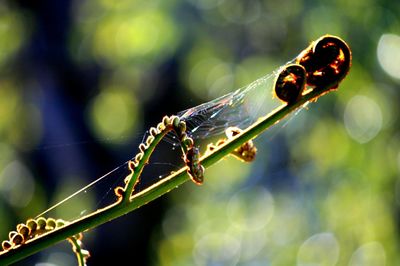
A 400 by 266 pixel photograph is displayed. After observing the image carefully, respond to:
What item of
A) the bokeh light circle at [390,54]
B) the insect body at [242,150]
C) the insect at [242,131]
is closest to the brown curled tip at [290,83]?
Answer: the insect at [242,131]

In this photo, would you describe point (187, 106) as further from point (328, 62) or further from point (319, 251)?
point (328, 62)

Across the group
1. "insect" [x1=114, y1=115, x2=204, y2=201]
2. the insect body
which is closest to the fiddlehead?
"insect" [x1=114, y1=115, x2=204, y2=201]

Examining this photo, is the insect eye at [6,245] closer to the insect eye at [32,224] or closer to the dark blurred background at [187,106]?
the insect eye at [32,224]

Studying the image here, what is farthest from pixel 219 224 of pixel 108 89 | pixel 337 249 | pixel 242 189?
pixel 337 249

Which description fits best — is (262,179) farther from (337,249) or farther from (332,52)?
(332,52)

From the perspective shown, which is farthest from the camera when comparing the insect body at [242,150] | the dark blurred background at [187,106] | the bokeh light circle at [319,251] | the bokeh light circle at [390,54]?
the dark blurred background at [187,106]
